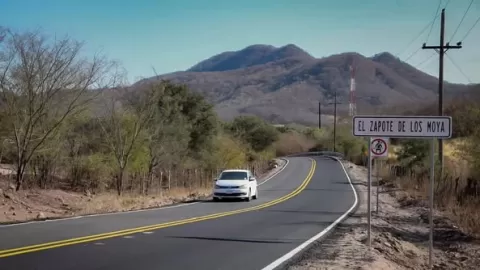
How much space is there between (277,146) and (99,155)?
99.2 m

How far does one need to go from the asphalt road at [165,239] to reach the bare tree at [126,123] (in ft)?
50.1

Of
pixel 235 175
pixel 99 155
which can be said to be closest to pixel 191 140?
pixel 99 155

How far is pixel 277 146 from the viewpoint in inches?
5482

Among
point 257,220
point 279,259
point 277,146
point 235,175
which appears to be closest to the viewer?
point 279,259

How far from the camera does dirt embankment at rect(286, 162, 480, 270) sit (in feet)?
42.8

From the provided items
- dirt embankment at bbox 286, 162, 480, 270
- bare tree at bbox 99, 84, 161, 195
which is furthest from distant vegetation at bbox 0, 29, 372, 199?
dirt embankment at bbox 286, 162, 480, 270

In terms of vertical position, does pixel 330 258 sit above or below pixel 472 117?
below

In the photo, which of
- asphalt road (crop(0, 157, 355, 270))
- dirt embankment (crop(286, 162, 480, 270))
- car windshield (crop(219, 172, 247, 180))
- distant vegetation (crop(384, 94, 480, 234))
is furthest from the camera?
car windshield (crop(219, 172, 247, 180))

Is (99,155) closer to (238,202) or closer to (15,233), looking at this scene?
(238,202)

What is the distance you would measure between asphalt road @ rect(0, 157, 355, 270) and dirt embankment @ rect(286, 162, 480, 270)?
839mm

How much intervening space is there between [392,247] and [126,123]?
29632 mm

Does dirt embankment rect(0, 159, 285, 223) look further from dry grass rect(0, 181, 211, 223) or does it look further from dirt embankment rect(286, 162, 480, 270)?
dirt embankment rect(286, 162, 480, 270)

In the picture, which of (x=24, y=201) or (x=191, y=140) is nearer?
(x=24, y=201)

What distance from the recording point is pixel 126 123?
141 ft
